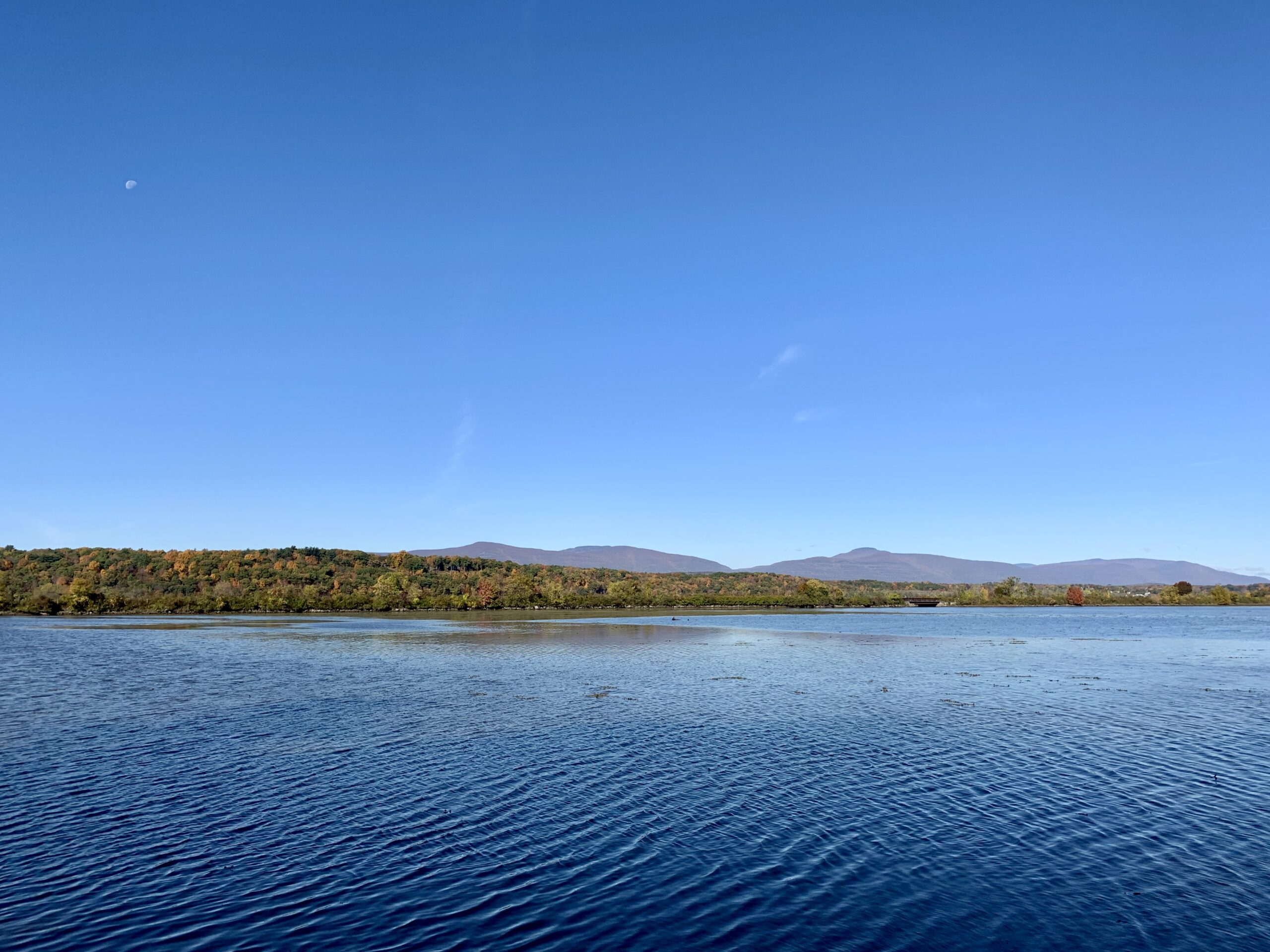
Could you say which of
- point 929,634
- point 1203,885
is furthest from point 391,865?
point 929,634

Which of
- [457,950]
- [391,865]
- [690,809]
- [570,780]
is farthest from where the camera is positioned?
[570,780]

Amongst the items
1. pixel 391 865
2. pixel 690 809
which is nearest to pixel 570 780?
pixel 690 809

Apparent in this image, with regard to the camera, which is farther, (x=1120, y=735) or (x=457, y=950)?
(x=1120, y=735)

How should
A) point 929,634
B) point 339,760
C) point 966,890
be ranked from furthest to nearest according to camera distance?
point 929,634 < point 339,760 < point 966,890

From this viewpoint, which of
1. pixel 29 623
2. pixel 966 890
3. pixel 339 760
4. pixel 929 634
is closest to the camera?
pixel 966 890

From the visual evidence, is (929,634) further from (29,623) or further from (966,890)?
→ (29,623)

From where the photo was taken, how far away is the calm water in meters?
16.8

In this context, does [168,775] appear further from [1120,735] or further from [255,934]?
[1120,735]

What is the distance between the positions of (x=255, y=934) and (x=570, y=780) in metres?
14.7

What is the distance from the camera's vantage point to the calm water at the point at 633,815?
16.8 meters

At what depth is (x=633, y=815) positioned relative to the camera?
81.9ft

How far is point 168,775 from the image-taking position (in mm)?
29297

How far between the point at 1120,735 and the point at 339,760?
3835 cm

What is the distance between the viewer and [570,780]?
29297mm
